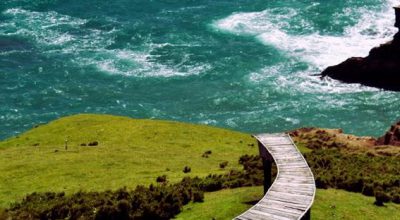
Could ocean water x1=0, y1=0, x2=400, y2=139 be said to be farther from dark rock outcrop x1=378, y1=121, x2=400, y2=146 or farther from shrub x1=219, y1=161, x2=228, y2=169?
shrub x1=219, y1=161, x2=228, y2=169

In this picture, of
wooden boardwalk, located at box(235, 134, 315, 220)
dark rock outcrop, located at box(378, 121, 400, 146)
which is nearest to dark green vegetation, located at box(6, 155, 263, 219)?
wooden boardwalk, located at box(235, 134, 315, 220)

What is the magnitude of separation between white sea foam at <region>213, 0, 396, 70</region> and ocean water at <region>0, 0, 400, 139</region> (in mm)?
201

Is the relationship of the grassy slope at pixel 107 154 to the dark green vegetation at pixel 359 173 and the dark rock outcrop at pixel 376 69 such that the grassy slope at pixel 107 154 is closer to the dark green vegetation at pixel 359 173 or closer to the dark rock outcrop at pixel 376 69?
the dark green vegetation at pixel 359 173

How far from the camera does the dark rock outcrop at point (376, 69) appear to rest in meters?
95.5

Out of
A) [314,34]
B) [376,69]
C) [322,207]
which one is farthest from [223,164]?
[314,34]

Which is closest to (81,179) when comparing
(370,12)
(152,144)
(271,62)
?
(152,144)

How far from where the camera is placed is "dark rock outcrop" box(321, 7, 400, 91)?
95.5m

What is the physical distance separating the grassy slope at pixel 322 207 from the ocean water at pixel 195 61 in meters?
48.6

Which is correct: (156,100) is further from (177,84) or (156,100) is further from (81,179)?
(81,179)

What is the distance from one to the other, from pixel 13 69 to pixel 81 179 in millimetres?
67567

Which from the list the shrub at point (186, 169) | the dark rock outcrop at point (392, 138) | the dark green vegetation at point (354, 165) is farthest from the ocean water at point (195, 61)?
the shrub at point (186, 169)

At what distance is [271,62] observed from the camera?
351 ft

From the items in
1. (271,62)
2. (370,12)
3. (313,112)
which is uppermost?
(370,12)

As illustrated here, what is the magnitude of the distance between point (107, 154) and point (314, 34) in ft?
240
